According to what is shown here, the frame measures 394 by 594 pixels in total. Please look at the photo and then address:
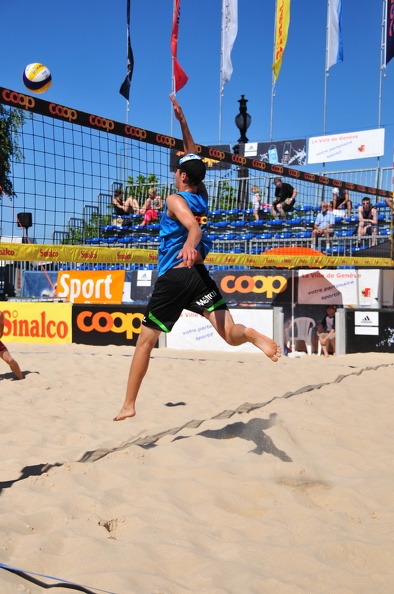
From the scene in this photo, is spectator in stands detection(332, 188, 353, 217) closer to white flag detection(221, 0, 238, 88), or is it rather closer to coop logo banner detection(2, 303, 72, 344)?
white flag detection(221, 0, 238, 88)

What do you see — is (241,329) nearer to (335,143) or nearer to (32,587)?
(32,587)

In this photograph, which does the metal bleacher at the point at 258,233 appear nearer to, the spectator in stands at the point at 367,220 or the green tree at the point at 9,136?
the spectator in stands at the point at 367,220

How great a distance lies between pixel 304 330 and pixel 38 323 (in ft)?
13.2

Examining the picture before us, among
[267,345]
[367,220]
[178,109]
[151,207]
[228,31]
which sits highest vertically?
[228,31]

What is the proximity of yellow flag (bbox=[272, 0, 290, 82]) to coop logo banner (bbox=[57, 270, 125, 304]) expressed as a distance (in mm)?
11530

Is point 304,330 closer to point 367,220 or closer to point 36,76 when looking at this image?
point 36,76

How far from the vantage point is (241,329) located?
3.38 meters

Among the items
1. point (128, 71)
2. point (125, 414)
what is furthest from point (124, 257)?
point (128, 71)

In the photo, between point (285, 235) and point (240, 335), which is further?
point (285, 235)

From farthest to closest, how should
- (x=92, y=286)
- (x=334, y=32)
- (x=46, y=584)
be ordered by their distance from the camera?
(x=334, y=32) < (x=92, y=286) < (x=46, y=584)

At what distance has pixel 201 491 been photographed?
2584 mm

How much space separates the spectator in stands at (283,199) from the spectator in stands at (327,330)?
275 inches

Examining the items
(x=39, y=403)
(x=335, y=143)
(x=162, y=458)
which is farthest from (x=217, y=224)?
(x=162, y=458)

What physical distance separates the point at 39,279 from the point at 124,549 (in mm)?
13092
